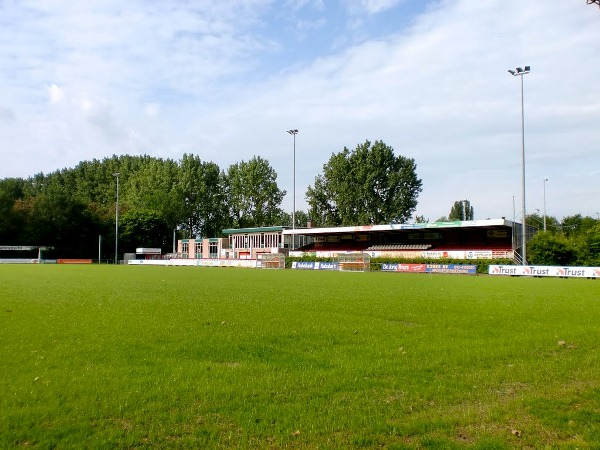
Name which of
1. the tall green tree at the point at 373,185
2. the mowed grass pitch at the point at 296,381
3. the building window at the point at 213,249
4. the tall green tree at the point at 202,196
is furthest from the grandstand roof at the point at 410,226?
the mowed grass pitch at the point at 296,381

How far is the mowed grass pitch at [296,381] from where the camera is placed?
14.7 ft

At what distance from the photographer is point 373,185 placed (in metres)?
81.9

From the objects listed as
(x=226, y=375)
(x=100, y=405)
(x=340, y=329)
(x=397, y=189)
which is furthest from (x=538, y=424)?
(x=397, y=189)

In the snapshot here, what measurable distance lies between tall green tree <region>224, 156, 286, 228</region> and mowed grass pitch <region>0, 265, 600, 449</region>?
85133 mm

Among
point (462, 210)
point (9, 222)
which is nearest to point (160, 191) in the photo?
point (9, 222)

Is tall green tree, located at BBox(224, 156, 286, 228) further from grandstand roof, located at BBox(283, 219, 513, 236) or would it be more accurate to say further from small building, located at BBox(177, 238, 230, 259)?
grandstand roof, located at BBox(283, 219, 513, 236)

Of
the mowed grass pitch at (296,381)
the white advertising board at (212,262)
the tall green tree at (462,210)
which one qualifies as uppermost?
the tall green tree at (462,210)

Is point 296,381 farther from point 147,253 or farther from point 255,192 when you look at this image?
point 255,192

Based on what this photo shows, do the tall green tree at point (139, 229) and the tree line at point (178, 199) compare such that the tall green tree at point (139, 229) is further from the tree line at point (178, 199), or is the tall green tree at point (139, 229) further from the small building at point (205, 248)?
the small building at point (205, 248)

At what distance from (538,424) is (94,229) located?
305 feet

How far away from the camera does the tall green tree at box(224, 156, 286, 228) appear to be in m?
95.7

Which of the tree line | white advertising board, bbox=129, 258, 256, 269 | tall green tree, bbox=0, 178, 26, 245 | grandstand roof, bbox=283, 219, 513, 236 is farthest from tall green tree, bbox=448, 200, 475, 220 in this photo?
tall green tree, bbox=0, 178, 26, 245

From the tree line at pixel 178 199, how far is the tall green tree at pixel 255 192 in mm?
195

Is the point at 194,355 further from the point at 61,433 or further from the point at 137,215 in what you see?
the point at 137,215
